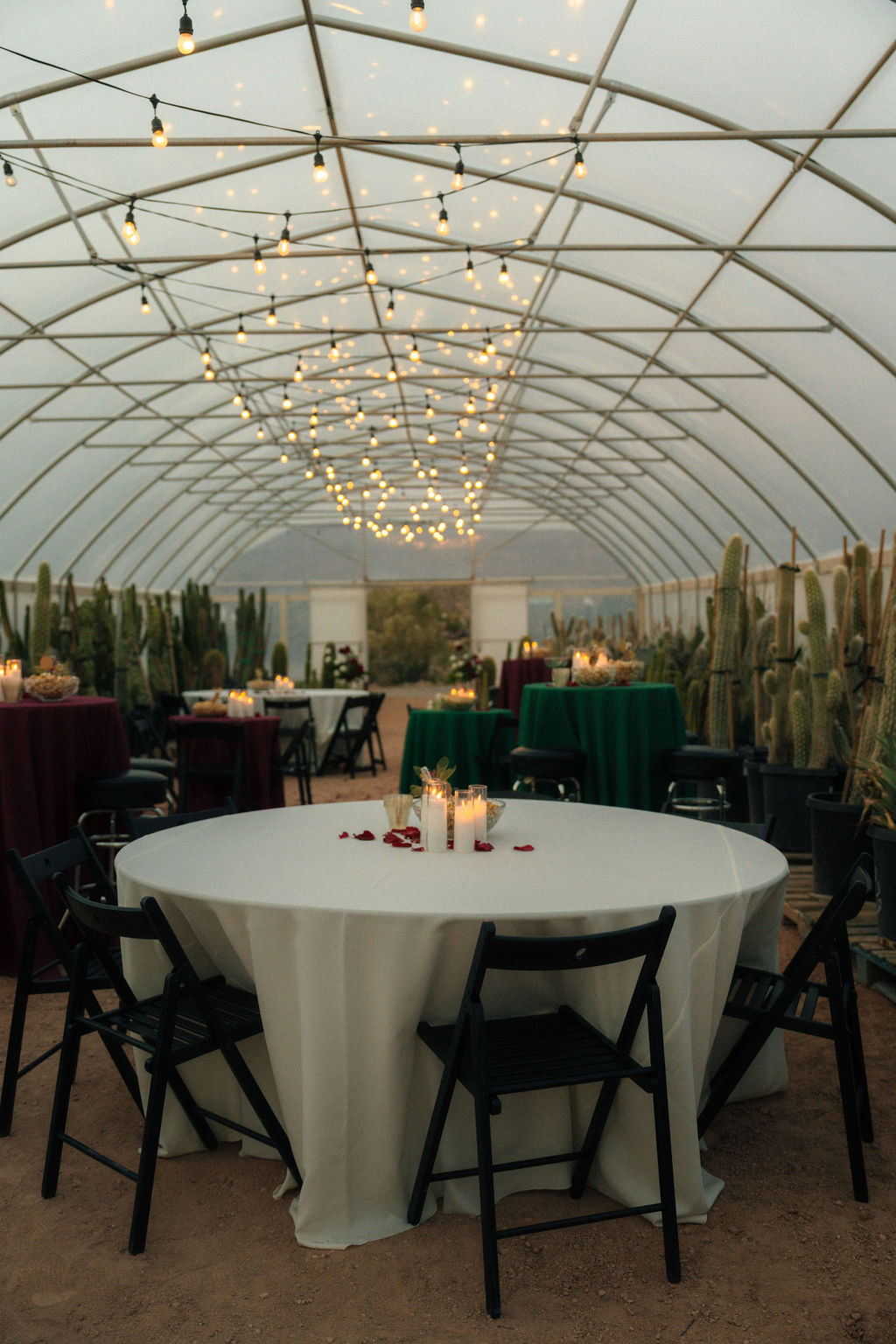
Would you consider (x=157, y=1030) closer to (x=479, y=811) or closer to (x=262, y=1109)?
(x=262, y=1109)

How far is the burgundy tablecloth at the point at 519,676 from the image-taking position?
1205 cm

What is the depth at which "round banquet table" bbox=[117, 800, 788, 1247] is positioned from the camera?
240cm

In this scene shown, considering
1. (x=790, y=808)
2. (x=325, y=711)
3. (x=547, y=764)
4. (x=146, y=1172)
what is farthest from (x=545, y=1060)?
(x=325, y=711)

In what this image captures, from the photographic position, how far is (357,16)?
5691 millimetres

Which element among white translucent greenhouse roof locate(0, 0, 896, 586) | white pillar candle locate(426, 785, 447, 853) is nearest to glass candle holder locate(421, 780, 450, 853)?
white pillar candle locate(426, 785, 447, 853)

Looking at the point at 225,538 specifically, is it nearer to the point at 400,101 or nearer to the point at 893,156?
the point at 400,101

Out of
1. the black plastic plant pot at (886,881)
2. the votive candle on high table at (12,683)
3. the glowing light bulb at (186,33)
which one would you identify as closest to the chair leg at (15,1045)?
the votive candle on high table at (12,683)

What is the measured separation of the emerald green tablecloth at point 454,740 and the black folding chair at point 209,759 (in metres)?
1.15

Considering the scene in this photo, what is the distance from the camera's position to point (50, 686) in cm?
519

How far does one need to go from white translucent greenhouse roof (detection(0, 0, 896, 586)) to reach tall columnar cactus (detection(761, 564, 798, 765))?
1798mm

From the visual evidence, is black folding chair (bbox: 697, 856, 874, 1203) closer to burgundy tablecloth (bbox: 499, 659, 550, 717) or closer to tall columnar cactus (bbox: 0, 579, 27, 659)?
→ tall columnar cactus (bbox: 0, 579, 27, 659)

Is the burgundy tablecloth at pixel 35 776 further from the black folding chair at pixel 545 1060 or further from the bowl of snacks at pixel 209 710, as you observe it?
the black folding chair at pixel 545 1060

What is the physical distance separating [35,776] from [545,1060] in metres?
3.24

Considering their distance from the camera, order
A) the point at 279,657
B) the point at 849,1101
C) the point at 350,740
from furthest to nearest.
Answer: the point at 279,657 → the point at 350,740 → the point at 849,1101
